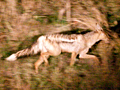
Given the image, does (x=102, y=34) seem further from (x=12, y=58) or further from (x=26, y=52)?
(x=12, y=58)

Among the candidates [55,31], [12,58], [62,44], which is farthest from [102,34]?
[12,58]

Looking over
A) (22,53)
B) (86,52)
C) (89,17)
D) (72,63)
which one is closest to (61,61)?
(72,63)

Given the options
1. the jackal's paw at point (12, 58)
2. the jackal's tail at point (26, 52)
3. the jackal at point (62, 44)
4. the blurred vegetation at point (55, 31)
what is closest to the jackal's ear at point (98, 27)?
the jackal at point (62, 44)

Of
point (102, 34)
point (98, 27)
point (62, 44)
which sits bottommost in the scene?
point (62, 44)

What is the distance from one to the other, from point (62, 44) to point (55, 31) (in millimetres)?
961

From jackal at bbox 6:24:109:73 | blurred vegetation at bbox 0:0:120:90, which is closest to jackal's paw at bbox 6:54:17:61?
jackal at bbox 6:24:109:73

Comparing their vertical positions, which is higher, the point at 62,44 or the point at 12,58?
the point at 62,44

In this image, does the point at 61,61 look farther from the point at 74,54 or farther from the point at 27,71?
the point at 27,71

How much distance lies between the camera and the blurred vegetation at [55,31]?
4.48 m

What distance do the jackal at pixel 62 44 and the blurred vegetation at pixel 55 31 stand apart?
251 mm

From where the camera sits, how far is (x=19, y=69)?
4695mm

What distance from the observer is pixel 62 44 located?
4504mm

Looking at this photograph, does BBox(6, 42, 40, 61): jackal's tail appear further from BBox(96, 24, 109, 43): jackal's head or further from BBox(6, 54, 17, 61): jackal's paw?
BBox(96, 24, 109, 43): jackal's head

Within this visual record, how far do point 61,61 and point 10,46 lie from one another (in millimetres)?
2008
